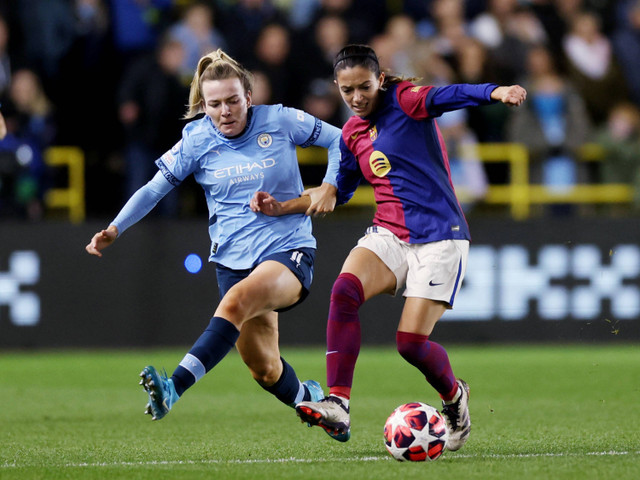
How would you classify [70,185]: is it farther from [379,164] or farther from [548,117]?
[379,164]

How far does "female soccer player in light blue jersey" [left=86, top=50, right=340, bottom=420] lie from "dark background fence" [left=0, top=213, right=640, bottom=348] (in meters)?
5.65

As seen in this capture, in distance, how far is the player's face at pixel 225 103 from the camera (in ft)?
20.5

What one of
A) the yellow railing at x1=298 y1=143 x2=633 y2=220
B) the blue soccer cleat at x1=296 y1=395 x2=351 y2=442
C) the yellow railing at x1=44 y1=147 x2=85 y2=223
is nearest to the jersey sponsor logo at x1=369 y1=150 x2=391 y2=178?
the blue soccer cleat at x1=296 y1=395 x2=351 y2=442

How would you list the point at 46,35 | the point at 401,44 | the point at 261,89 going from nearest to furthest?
1. the point at 261,89
2. the point at 401,44
3. the point at 46,35

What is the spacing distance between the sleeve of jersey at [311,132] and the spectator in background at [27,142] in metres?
5.82

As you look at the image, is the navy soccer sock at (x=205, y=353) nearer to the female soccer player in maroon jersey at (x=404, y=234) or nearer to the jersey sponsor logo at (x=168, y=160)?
the female soccer player in maroon jersey at (x=404, y=234)

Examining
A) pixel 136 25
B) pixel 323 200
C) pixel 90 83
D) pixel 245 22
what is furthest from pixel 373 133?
pixel 136 25

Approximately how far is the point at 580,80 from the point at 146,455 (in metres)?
8.48

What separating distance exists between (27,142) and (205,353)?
6.61m

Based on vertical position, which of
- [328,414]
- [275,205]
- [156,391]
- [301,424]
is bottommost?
[301,424]

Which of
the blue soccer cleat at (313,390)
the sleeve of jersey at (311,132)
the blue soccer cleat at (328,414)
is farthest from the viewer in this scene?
the blue soccer cleat at (313,390)

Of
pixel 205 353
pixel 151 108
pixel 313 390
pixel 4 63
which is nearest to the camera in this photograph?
pixel 205 353

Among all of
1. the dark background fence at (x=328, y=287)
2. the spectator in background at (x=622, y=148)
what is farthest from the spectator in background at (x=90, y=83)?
the spectator in background at (x=622, y=148)

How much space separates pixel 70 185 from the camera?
12.6 m
